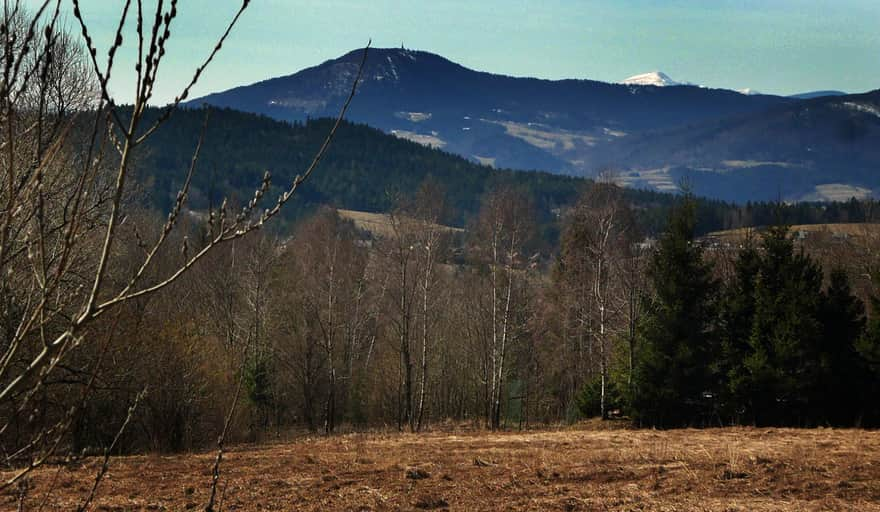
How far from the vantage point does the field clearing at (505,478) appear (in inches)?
416

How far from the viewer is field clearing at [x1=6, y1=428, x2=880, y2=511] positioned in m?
10.6

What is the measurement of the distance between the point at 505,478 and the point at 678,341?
13.4 meters

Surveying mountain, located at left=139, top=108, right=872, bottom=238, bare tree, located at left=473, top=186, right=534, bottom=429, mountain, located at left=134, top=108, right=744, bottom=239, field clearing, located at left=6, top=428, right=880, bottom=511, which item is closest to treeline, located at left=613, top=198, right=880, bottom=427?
bare tree, located at left=473, top=186, right=534, bottom=429

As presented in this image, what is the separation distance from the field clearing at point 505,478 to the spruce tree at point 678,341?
6.90m

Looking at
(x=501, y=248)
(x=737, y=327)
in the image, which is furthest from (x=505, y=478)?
(x=501, y=248)

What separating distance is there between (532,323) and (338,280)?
29.0 ft

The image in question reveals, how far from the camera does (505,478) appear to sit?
12.5 meters

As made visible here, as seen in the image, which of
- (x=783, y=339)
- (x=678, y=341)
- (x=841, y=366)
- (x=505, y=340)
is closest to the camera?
(x=783, y=339)

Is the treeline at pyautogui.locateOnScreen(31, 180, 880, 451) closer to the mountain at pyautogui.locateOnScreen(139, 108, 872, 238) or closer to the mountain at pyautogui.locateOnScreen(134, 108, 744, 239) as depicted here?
the mountain at pyautogui.locateOnScreen(139, 108, 872, 238)

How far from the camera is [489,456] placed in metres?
14.8

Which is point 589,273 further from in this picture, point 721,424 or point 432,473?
point 432,473

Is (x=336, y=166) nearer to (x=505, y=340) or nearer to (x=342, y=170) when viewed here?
(x=342, y=170)

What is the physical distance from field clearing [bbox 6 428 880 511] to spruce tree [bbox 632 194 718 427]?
690cm

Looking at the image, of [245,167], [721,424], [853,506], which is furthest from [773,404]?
[245,167]
